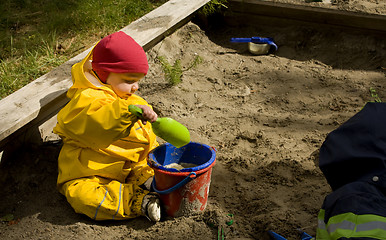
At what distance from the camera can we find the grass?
3.53 metres

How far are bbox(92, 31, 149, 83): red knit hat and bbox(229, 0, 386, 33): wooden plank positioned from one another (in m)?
2.37

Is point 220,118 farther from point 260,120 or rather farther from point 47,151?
point 47,151

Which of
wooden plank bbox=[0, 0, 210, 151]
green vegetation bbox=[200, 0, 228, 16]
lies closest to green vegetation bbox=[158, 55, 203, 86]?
wooden plank bbox=[0, 0, 210, 151]

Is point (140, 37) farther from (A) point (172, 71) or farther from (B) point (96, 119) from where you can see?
(B) point (96, 119)

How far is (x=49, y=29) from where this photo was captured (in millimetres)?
4172

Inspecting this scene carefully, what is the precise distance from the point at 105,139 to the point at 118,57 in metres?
0.47

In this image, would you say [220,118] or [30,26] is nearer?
[220,118]

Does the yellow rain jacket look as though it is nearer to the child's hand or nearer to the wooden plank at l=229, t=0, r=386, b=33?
the child's hand

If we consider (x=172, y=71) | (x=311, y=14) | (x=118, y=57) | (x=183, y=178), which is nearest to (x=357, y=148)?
(x=183, y=178)

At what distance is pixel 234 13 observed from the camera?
15.7 ft

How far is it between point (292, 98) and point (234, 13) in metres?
1.51

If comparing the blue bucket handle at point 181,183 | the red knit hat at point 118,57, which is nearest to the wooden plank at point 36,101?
the red knit hat at point 118,57

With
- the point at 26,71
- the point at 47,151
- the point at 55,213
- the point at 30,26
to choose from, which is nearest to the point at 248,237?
the point at 55,213

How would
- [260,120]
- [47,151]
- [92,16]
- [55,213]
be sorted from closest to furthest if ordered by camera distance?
[55,213] → [47,151] → [260,120] → [92,16]
